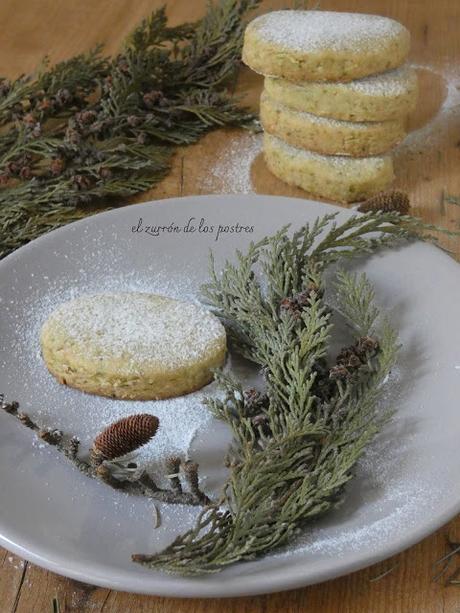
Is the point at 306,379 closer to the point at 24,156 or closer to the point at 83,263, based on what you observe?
the point at 83,263

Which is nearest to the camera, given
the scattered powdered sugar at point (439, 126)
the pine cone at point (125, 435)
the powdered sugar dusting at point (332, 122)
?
the pine cone at point (125, 435)

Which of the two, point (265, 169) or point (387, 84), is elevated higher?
point (387, 84)

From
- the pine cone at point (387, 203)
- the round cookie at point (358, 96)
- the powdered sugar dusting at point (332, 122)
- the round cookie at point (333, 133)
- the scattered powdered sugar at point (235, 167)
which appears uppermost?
the round cookie at point (358, 96)

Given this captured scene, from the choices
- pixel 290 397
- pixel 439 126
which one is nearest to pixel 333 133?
pixel 439 126

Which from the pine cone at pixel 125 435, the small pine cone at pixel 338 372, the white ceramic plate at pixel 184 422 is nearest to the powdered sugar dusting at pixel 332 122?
the white ceramic plate at pixel 184 422

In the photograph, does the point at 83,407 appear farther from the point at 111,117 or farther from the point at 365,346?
the point at 111,117

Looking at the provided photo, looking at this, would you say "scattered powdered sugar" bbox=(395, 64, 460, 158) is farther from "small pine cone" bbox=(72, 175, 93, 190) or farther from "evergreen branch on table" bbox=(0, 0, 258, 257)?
"small pine cone" bbox=(72, 175, 93, 190)

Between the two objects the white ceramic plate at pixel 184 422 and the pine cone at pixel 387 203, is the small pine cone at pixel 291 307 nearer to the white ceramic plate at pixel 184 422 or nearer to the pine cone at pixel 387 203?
the white ceramic plate at pixel 184 422
